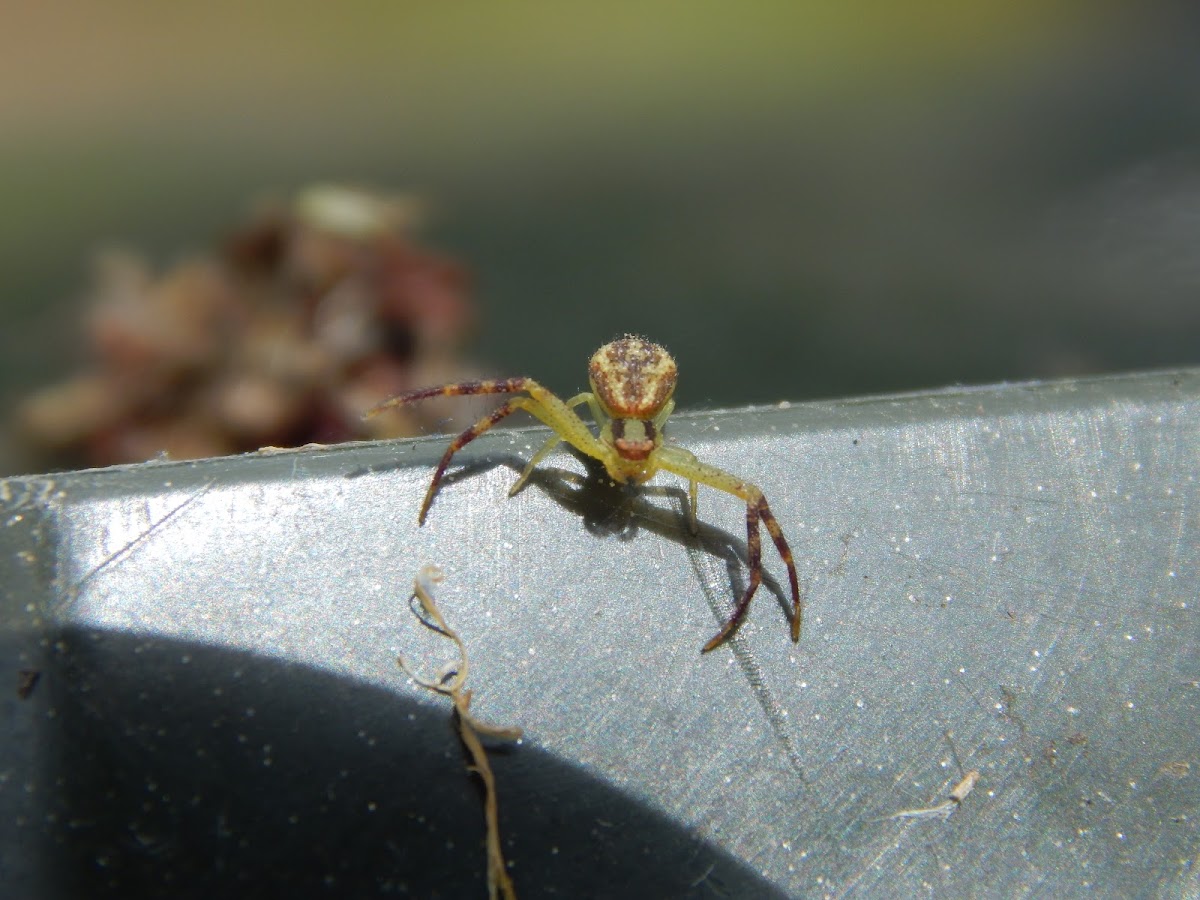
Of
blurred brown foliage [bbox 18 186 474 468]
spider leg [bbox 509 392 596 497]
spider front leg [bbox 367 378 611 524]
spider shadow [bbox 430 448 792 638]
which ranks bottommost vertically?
blurred brown foliage [bbox 18 186 474 468]

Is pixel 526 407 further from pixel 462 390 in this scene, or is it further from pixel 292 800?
pixel 292 800

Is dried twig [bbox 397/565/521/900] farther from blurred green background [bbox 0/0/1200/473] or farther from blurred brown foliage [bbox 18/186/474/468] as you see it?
blurred green background [bbox 0/0/1200/473]

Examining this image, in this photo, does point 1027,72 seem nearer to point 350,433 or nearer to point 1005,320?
point 1005,320

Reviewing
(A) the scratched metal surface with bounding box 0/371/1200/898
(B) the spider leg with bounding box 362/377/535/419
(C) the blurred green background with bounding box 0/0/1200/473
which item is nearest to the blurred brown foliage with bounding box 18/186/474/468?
(C) the blurred green background with bounding box 0/0/1200/473

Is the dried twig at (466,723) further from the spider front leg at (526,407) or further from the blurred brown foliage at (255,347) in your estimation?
the blurred brown foliage at (255,347)

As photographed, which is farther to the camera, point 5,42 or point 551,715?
point 5,42

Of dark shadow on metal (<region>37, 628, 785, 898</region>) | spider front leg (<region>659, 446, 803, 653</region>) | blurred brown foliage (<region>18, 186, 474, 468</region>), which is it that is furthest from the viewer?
blurred brown foliage (<region>18, 186, 474, 468</region>)

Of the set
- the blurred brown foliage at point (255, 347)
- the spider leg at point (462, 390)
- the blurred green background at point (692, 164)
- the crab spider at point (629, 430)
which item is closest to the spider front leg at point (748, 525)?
the crab spider at point (629, 430)

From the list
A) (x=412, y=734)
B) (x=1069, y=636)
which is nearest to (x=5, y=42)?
(x=412, y=734)

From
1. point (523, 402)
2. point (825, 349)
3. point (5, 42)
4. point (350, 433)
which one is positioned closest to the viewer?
point (523, 402)
